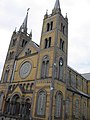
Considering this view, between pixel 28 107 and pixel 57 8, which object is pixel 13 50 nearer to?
pixel 57 8

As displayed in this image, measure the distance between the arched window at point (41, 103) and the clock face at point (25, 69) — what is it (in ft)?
21.3

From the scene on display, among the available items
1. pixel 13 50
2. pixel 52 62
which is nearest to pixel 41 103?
pixel 52 62

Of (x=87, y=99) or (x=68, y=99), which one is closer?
(x=68, y=99)

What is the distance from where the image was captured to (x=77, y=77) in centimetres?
4206

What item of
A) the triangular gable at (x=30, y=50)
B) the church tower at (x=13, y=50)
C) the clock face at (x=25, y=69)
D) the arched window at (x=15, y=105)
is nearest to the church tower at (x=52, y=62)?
the triangular gable at (x=30, y=50)

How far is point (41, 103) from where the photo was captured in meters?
26.5

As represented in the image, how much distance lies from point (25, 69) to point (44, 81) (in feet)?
23.6

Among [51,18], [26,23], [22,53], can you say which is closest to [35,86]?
[22,53]

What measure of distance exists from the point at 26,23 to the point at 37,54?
53.7 ft

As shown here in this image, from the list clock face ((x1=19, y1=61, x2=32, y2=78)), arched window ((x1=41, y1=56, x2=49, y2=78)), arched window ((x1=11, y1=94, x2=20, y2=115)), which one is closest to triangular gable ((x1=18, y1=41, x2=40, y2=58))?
clock face ((x1=19, y1=61, x2=32, y2=78))

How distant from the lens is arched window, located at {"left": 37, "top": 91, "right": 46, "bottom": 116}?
85.0 feet

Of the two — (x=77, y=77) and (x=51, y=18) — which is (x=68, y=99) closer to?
(x=77, y=77)

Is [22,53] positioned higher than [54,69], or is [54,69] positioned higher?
[22,53]

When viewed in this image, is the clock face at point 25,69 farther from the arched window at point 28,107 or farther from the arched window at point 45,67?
the arched window at point 28,107
